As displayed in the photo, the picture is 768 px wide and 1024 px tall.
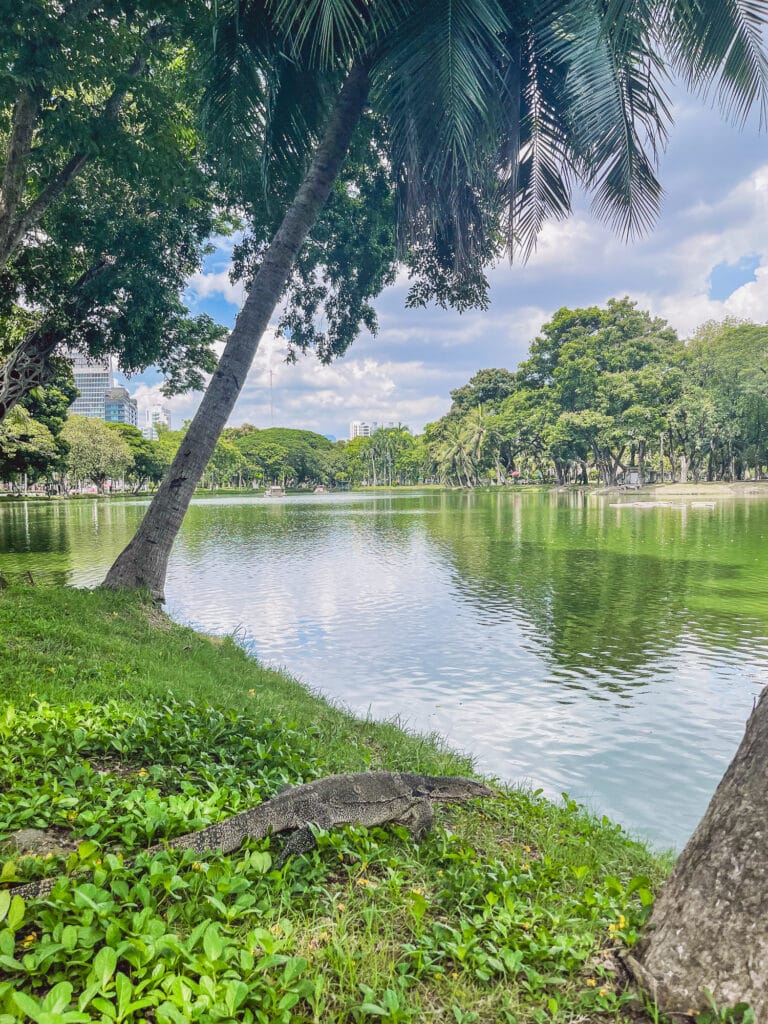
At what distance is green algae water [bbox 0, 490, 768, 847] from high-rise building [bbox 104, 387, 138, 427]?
5267 inches

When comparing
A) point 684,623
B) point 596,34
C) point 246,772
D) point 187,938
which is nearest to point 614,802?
point 246,772

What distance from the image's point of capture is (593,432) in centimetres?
5612

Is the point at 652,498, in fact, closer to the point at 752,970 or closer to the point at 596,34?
the point at 596,34

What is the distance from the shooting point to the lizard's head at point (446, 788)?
12.3ft

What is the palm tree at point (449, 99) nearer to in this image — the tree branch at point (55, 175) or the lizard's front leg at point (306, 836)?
the tree branch at point (55, 175)

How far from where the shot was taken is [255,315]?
891 cm

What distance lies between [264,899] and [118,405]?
17762 cm

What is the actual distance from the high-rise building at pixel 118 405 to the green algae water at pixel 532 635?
133775 millimetres

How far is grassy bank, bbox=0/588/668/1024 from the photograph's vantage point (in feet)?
6.49

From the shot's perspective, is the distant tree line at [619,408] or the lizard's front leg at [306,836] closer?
the lizard's front leg at [306,836]

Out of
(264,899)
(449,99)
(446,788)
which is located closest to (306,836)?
(264,899)

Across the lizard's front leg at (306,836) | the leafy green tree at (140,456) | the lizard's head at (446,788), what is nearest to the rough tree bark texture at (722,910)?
the lizard's front leg at (306,836)

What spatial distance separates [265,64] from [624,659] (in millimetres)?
10565

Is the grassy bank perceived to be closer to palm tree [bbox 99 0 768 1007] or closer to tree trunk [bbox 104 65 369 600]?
tree trunk [bbox 104 65 369 600]
